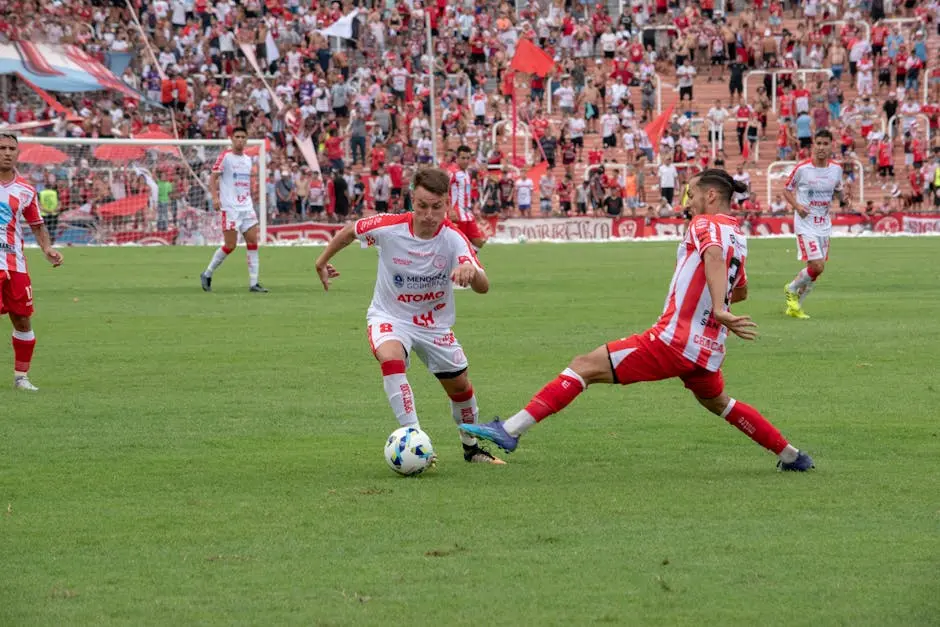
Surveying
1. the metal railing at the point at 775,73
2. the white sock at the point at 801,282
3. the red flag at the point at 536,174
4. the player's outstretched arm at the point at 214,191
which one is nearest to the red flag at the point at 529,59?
the red flag at the point at 536,174

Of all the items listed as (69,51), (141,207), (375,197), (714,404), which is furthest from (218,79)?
(714,404)

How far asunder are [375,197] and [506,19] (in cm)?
1117

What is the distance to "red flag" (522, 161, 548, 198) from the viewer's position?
144 feet

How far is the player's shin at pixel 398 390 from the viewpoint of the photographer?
884 centimetres

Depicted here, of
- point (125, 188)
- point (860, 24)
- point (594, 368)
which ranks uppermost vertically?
point (860, 24)

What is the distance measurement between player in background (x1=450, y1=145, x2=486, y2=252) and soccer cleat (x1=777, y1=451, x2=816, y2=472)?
13052 millimetres

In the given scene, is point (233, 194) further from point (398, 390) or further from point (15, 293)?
point (398, 390)

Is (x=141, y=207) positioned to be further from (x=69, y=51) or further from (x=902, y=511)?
(x=902, y=511)

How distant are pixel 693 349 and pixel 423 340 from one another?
66.0 inches

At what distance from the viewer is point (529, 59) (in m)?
44.9

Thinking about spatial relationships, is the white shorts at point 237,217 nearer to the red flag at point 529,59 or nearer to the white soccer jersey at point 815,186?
the white soccer jersey at point 815,186

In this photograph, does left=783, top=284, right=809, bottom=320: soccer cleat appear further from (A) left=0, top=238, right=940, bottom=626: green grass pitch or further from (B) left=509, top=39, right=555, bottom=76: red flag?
(B) left=509, top=39, right=555, bottom=76: red flag

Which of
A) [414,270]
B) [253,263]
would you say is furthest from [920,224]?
[414,270]

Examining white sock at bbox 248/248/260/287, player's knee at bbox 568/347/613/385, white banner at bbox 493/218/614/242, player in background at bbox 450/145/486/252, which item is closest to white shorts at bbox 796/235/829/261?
player in background at bbox 450/145/486/252
